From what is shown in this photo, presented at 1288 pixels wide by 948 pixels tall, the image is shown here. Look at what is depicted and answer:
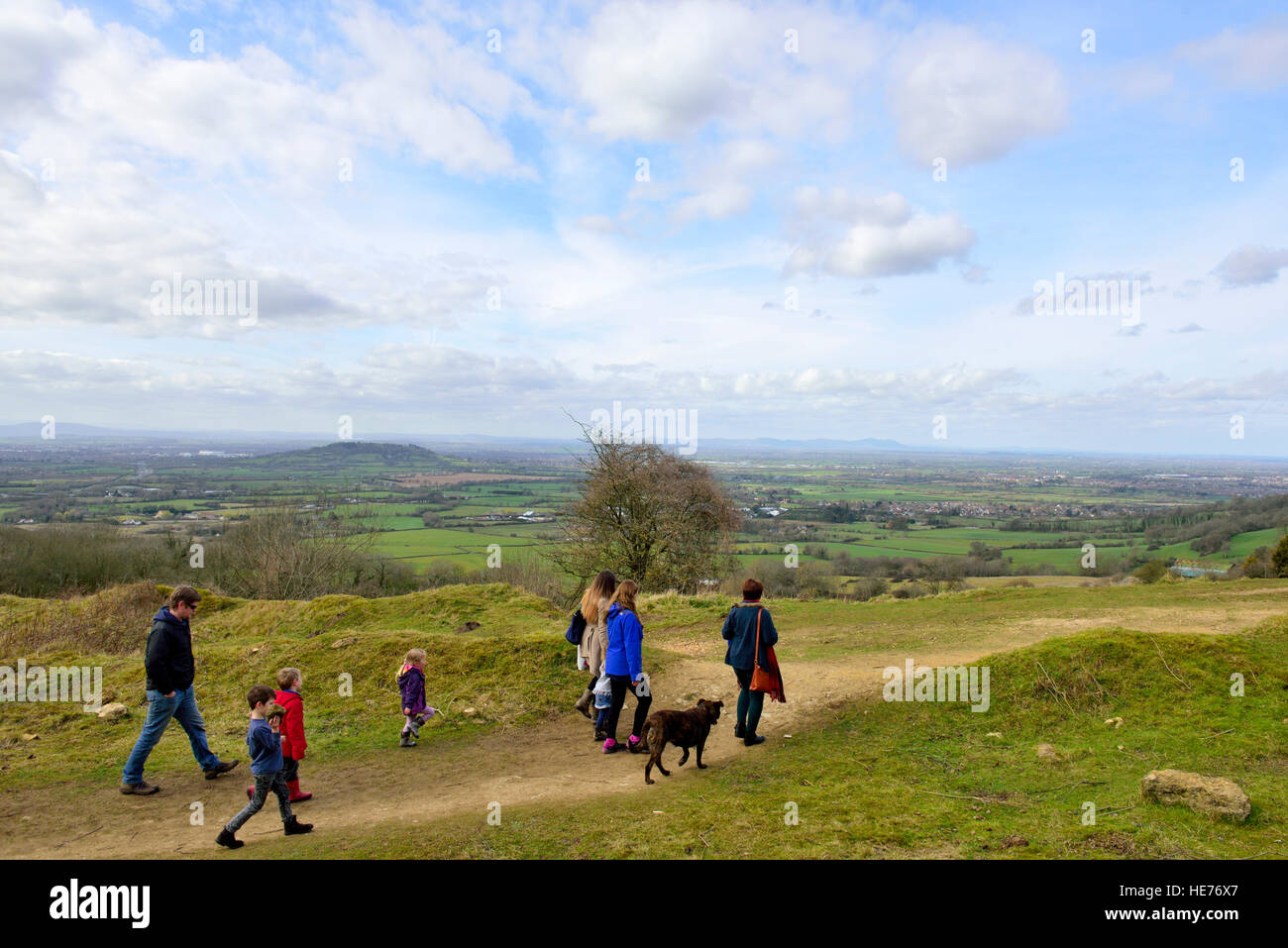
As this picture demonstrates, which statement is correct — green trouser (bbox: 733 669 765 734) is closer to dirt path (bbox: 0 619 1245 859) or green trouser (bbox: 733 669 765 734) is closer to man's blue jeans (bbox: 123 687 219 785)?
dirt path (bbox: 0 619 1245 859)

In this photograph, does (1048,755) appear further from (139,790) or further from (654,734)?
(139,790)

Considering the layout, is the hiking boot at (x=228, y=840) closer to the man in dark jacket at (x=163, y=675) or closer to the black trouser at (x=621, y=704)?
the man in dark jacket at (x=163, y=675)

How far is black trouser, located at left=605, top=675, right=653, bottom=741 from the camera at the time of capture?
849 cm

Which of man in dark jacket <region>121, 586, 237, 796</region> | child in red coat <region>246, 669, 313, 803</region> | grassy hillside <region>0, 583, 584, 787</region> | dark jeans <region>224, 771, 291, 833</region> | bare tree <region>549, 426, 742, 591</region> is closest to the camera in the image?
dark jeans <region>224, 771, 291, 833</region>

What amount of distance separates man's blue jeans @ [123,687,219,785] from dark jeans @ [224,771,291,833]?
233 cm

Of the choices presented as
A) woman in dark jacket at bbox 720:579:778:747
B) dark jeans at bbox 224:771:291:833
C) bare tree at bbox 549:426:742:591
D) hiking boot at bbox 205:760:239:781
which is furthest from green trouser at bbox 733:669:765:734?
bare tree at bbox 549:426:742:591

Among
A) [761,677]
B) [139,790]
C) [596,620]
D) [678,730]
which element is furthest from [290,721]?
[761,677]

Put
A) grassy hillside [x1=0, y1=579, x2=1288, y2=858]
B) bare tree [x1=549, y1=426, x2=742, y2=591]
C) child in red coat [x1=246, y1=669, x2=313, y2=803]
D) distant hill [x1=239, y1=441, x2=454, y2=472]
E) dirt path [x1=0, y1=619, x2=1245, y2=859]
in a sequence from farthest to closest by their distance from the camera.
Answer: distant hill [x1=239, y1=441, x2=454, y2=472], bare tree [x1=549, y1=426, x2=742, y2=591], child in red coat [x1=246, y1=669, x2=313, y2=803], dirt path [x1=0, y1=619, x2=1245, y2=859], grassy hillside [x1=0, y1=579, x2=1288, y2=858]

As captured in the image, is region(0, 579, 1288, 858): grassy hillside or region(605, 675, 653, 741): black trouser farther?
region(605, 675, 653, 741): black trouser

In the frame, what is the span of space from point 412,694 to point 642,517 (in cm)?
1726

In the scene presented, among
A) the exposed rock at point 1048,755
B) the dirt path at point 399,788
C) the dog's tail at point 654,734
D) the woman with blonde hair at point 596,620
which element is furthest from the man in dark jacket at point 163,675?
the exposed rock at point 1048,755
